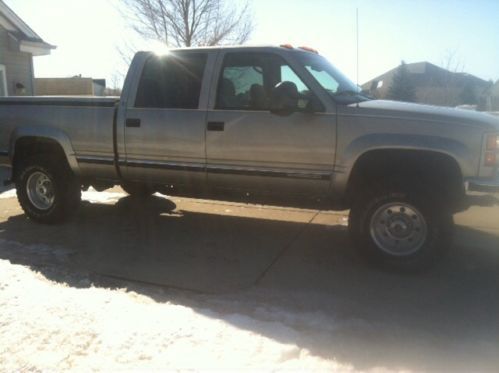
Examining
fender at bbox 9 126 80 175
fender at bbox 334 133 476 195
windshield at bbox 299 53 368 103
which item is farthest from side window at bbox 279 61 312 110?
fender at bbox 9 126 80 175

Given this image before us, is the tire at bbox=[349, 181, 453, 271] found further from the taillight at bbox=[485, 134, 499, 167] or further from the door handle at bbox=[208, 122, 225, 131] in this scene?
the door handle at bbox=[208, 122, 225, 131]

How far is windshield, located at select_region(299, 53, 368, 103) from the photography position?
4.54m

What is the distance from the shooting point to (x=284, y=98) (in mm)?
4211

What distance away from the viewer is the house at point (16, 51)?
1345 centimetres

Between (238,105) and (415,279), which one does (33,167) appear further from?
(415,279)

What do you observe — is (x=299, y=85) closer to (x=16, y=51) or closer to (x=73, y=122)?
(x=73, y=122)

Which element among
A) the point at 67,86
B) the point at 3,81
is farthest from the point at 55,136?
the point at 67,86

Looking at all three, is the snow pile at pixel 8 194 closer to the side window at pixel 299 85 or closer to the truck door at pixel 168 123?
the truck door at pixel 168 123

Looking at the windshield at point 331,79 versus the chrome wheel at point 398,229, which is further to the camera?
the windshield at point 331,79

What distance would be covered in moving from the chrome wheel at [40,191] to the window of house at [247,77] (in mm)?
2604

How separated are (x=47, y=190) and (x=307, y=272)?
356 centimetres

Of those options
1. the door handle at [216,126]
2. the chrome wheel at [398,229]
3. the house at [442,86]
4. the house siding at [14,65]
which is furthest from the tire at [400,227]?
the house at [442,86]

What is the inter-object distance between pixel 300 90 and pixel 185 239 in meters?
2.11

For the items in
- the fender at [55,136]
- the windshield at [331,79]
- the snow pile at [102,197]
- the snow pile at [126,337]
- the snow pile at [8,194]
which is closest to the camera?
the snow pile at [126,337]
